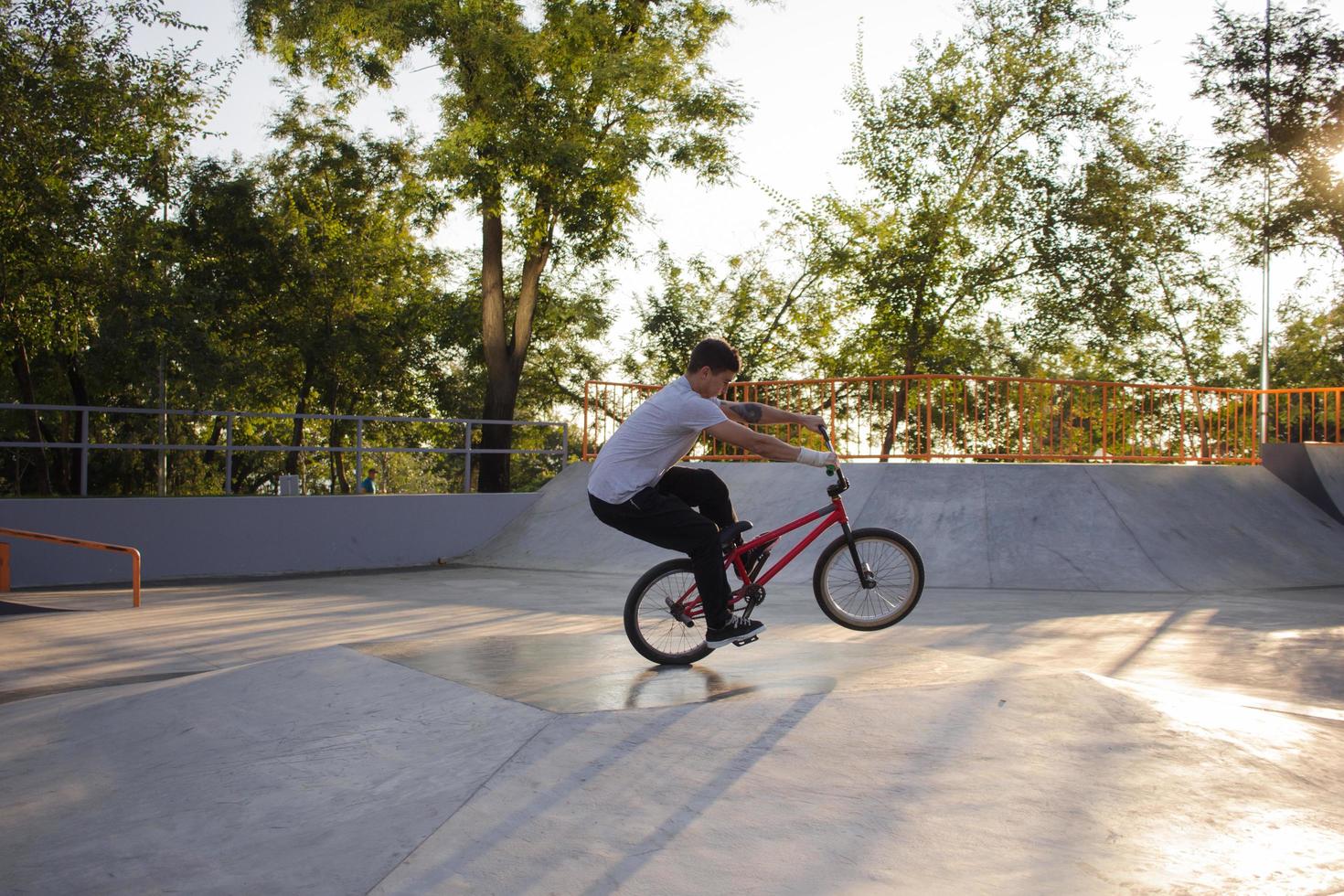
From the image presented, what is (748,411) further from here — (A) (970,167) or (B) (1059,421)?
(A) (970,167)

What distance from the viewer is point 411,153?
97.3 feet

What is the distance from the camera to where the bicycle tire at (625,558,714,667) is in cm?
589

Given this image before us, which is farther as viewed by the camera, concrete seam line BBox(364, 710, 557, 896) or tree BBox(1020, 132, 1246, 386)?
tree BBox(1020, 132, 1246, 386)

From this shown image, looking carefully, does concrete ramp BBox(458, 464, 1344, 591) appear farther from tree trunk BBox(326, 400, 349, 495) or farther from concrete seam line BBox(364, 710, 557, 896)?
tree trunk BBox(326, 400, 349, 495)

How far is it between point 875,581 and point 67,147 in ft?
49.5

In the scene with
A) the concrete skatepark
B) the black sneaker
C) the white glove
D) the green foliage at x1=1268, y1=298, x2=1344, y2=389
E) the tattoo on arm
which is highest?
the green foliage at x1=1268, y1=298, x2=1344, y2=389

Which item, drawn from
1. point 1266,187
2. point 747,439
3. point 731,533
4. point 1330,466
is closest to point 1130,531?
point 1330,466

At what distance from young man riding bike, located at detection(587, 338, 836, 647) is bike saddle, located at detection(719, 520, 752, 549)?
76 millimetres

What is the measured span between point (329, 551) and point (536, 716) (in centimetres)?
1232

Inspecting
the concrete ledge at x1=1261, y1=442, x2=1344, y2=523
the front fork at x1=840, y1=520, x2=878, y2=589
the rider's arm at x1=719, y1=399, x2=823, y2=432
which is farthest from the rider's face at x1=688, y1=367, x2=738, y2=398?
the concrete ledge at x1=1261, y1=442, x2=1344, y2=523

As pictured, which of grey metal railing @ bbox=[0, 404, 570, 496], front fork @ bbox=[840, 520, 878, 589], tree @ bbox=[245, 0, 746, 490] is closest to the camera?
front fork @ bbox=[840, 520, 878, 589]

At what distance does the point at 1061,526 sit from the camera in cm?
1338

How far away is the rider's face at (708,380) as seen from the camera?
5617 mm

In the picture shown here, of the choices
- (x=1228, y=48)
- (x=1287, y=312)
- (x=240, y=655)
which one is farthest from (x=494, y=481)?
(x=1287, y=312)
